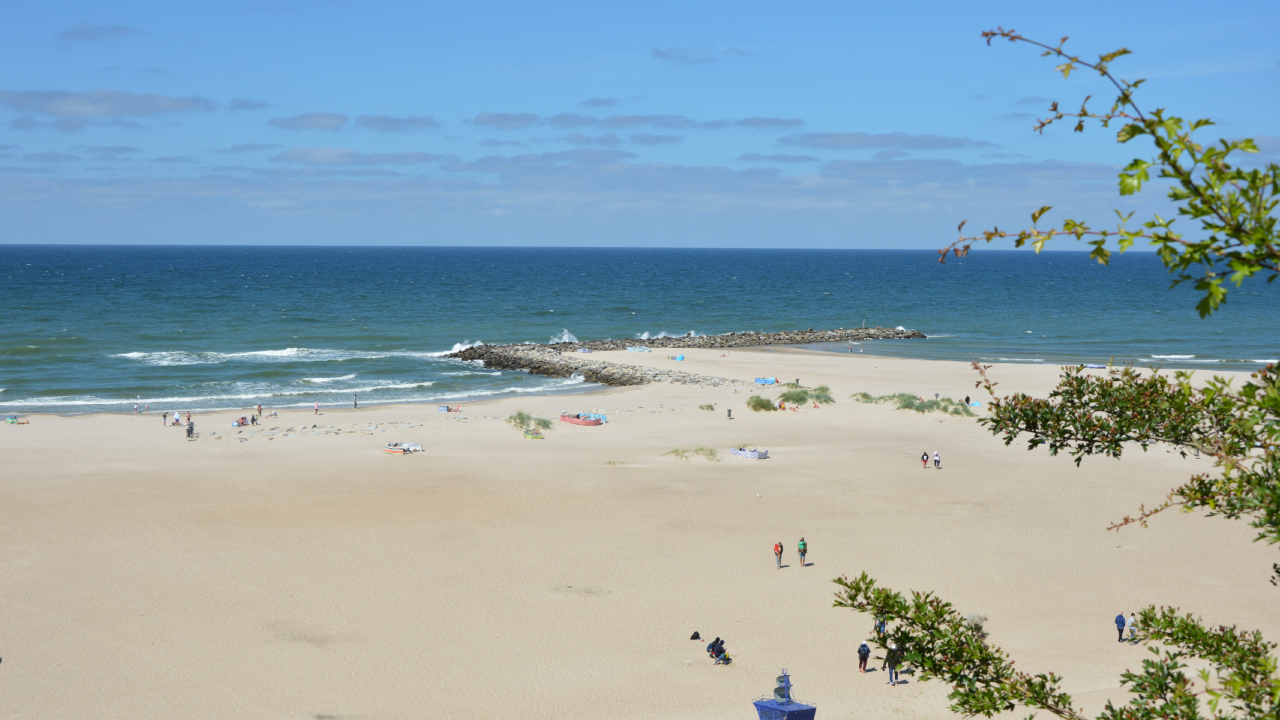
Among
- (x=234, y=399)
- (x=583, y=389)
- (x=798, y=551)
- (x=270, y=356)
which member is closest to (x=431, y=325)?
(x=270, y=356)

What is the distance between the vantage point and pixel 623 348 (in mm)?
69625

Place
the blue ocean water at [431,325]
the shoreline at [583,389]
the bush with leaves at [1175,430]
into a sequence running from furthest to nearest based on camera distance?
1. the blue ocean water at [431,325]
2. the shoreline at [583,389]
3. the bush with leaves at [1175,430]

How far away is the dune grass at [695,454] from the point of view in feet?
107

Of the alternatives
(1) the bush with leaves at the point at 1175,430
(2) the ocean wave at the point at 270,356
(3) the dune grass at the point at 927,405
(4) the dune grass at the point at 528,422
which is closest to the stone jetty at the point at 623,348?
(2) the ocean wave at the point at 270,356

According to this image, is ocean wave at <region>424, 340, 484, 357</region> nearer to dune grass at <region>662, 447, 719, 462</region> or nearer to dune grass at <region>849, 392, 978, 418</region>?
dune grass at <region>849, 392, 978, 418</region>

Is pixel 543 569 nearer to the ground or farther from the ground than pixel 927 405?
nearer to the ground

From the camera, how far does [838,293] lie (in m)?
131

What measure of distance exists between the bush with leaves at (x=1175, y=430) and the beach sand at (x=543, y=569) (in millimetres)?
10485

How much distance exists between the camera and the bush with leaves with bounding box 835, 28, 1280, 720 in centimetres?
352

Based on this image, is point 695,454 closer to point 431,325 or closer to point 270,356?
point 270,356

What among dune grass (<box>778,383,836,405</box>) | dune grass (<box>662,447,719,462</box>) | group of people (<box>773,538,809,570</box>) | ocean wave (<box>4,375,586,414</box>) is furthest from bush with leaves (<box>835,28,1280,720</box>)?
ocean wave (<box>4,375,586,414</box>)

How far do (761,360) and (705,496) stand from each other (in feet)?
122

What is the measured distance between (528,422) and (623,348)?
3099 cm

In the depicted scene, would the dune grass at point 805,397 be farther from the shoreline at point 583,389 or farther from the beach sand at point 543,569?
the beach sand at point 543,569
